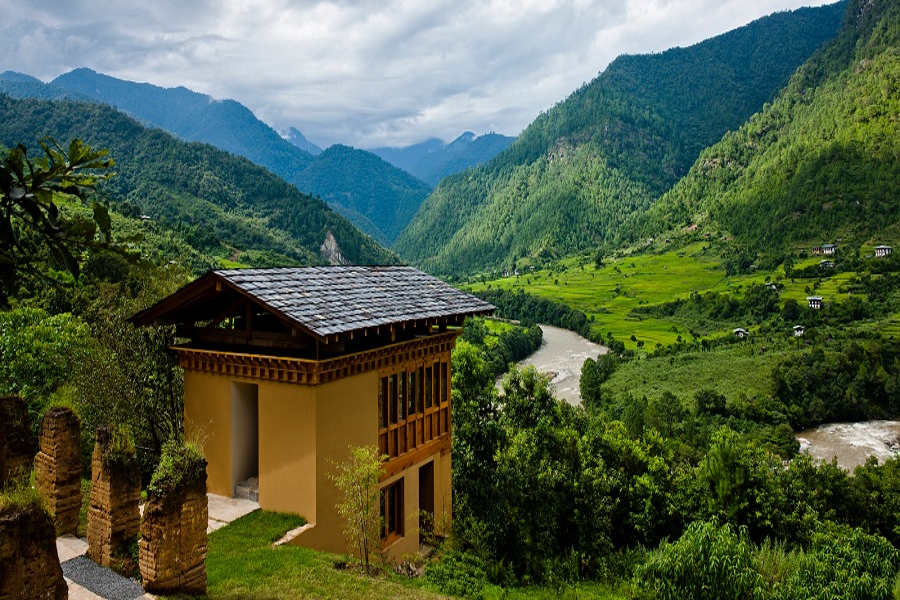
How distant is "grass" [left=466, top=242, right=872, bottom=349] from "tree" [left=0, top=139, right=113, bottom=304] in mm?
81579

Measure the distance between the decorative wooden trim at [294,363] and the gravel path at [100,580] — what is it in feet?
12.9

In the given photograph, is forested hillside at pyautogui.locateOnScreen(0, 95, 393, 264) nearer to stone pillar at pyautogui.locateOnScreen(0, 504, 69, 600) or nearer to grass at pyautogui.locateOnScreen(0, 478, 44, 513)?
grass at pyautogui.locateOnScreen(0, 478, 44, 513)

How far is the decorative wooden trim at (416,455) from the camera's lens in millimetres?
13202

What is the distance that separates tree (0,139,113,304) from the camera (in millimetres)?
3365

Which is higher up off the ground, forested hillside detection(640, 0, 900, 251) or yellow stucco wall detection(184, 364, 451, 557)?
forested hillside detection(640, 0, 900, 251)

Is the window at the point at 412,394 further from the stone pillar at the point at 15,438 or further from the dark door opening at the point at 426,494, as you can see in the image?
the stone pillar at the point at 15,438

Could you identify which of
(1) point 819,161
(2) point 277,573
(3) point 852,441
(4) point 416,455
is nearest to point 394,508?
(4) point 416,455

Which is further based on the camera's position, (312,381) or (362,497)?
(312,381)

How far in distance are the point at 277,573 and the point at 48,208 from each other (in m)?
7.10

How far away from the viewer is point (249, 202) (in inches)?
5020

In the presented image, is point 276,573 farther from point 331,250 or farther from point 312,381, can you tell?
point 331,250

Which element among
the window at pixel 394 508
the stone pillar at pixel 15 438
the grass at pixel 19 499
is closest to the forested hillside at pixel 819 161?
the window at pixel 394 508

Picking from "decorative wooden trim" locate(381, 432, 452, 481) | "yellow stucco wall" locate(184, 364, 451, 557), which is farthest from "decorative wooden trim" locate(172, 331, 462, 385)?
"decorative wooden trim" locate(381, 432, 452, 481)

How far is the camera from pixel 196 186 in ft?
393
